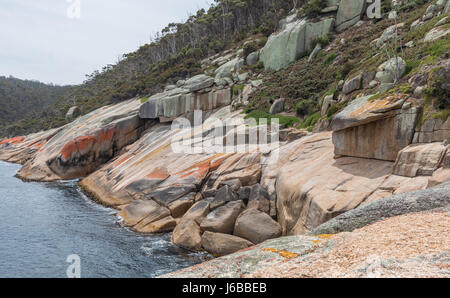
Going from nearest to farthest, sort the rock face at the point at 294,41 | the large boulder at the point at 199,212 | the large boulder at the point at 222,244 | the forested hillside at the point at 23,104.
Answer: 1. the large boulder at the point at 222,244
2. the large boulder at the point at 199,212
3. the rock face at the point at 294,41
4. the forested hillside at the point at 23,104

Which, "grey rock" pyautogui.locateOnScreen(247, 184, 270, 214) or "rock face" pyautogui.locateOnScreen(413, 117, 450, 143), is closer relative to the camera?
"rock face" pyautogui.locateOnScreen(413, 117, 450, 143)

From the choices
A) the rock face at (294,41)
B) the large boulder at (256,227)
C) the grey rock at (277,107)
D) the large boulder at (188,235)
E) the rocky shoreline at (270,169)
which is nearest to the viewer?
the rocky shoreline at (270,169)

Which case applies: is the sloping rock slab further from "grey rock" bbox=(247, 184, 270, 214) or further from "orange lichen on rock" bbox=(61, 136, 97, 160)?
"orange lichen on rock" bbox=(61, 136, 97, 160)

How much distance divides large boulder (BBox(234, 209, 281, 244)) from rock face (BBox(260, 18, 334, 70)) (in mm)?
32292

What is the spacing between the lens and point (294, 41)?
4484 centimetres

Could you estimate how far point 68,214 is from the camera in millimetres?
26109

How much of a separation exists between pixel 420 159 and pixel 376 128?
10.7 feet

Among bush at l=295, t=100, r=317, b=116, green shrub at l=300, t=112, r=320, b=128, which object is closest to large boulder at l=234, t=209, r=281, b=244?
green shrub at l=300, t=112, r=320, b=128

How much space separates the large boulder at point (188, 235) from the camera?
18188 mm

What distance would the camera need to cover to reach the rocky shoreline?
10.1 meters

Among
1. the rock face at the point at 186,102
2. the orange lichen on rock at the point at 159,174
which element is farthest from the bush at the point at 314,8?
the orange lichen on rock at the point at 159,174

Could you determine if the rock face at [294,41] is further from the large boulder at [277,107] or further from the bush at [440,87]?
the bush at [440,87]

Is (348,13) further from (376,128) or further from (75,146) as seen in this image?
(75,146)

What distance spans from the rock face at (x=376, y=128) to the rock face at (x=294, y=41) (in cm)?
3076
